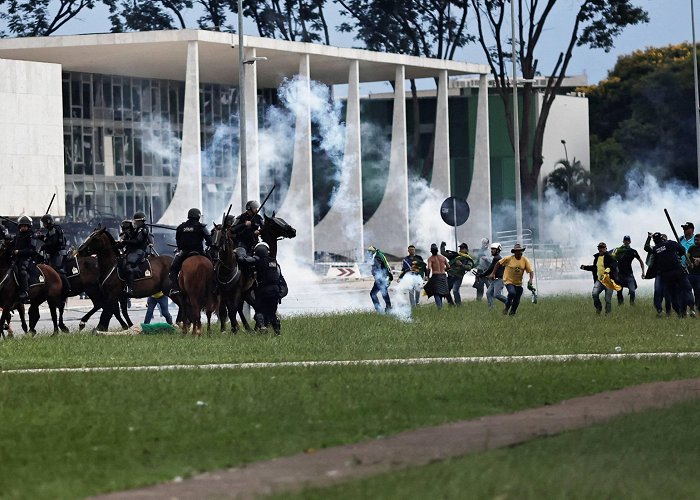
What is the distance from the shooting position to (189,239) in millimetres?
27000

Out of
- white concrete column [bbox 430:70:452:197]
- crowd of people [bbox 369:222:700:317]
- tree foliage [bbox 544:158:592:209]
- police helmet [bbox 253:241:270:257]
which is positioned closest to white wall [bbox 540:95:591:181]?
tree foliage [bbox 544:158:592:209]

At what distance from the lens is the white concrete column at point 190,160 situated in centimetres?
6750

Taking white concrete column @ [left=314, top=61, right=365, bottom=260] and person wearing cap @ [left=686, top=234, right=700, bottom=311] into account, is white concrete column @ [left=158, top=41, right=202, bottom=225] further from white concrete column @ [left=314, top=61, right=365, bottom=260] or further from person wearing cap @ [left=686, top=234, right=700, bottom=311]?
person wearing cap @ [left=686, top=234, right=700, bottom=311]

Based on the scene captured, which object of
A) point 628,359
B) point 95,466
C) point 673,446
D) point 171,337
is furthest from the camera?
point 171,337

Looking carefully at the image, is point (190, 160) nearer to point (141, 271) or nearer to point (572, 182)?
point (572, 182)

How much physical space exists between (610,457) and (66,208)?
6774cm

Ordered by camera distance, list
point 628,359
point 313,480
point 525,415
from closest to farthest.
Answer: point 313,480 → point 525,415 → point 628,359

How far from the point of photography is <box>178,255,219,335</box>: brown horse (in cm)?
Result: 2656

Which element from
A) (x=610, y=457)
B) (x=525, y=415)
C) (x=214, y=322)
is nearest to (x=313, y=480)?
(x=610, y=457)

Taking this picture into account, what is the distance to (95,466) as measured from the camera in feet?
36.1

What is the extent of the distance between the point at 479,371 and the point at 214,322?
15428 mm

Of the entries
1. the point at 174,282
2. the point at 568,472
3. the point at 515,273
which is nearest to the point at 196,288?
the point at 174,282

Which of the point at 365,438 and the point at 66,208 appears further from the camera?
the point at 66,208

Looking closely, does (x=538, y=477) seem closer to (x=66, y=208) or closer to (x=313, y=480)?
(x=313, y=480)
